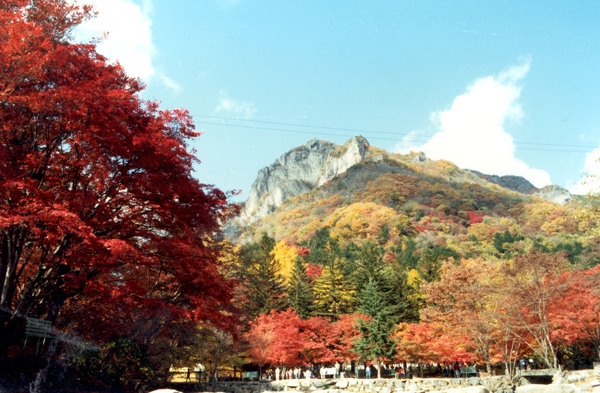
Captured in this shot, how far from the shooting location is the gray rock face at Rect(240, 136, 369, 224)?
6422 inches

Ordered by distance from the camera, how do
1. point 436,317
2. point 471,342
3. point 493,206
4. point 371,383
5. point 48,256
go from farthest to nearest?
point 493,206
point 436,317
point 471,342
point 371,383
point 48,256

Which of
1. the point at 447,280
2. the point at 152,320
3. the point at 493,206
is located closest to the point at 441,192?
the point at 493,206

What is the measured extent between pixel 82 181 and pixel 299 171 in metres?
169

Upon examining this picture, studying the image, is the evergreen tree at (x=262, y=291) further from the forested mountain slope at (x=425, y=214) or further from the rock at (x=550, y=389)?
the forested mountain slope at (x=425, y=214)

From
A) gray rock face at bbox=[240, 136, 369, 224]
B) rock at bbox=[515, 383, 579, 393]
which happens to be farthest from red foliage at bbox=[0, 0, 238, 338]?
gray rock face at bbox=[240, 136, 369, 224]

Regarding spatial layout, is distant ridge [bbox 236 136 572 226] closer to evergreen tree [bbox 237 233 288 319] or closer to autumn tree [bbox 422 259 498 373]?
evergreen tree [bbox 237 233 288 319]

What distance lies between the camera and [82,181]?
37.9 feet

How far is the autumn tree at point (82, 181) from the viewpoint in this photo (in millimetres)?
10039

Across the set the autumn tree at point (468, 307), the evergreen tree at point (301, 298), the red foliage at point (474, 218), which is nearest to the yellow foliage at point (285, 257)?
the evergreen tree at point (301, 298)

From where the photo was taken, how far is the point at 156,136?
11.3 meters

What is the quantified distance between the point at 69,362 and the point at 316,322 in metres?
22.2

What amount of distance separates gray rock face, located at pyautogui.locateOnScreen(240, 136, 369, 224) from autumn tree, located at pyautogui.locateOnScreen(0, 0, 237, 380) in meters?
143

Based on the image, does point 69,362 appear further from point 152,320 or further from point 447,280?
point 447,280

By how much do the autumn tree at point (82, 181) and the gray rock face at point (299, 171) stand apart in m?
143
